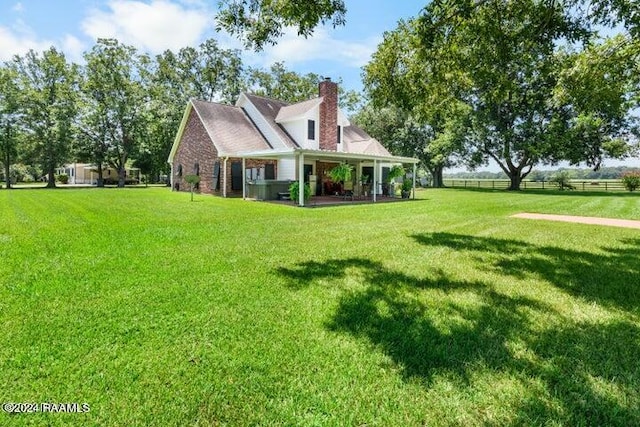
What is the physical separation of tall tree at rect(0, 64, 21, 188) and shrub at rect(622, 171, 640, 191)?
173ft

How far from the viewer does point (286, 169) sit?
1969cm

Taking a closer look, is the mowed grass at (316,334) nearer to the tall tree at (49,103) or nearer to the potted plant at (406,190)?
the potted plant at (406,190)

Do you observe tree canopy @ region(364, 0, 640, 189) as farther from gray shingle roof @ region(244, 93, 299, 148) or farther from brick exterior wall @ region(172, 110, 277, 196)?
brick exterior wall @ region(172, 110, 277, 196)

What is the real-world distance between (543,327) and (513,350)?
68 centimetres

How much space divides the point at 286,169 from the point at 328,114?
16.1ft

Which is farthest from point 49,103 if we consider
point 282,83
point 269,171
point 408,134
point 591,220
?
point 591,220

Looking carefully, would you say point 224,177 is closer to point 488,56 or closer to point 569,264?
point 488,56

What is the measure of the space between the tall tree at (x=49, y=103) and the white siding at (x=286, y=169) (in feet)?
79.6

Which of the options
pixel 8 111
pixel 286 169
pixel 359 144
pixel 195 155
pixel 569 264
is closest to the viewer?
pixel 569 264

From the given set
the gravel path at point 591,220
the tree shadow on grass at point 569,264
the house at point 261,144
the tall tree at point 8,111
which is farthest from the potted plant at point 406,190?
the tall tree at point 8,111

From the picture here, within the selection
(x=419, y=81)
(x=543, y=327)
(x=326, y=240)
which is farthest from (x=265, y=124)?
(x=543, y=327)

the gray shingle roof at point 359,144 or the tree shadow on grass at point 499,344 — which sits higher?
the gray shingle roof at point 359,144

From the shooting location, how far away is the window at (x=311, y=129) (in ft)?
68.9

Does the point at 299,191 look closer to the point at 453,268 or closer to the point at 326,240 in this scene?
the point at 326,240
